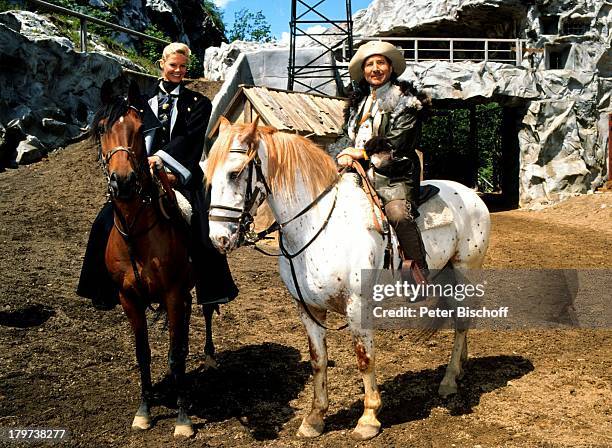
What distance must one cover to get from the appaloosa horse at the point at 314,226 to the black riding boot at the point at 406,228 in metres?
0.13

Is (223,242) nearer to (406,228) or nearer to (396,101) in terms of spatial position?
(406,228)

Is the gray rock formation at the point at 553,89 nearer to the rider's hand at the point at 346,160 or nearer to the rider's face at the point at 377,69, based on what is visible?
the rider's face at the point at 377,69

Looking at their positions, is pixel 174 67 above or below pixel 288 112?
below

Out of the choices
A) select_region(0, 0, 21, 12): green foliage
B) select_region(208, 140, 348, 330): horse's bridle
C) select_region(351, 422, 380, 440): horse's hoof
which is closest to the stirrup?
select_region(208, 140, 348, 330): horse's bridle

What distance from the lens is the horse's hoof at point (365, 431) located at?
3768mm

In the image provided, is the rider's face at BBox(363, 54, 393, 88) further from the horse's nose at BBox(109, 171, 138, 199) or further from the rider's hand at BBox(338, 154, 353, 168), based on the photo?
the horse's nose at BBox(109, 171, 138, 199)

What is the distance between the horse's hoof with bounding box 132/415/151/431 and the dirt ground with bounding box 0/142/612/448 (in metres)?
0.06

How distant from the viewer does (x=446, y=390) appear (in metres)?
4.55

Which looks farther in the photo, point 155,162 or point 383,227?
point 155,162

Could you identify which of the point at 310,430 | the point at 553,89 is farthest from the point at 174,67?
the point at 553,89

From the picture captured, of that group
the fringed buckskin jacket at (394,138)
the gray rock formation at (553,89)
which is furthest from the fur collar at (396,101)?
the gray rock formation at (553,89)

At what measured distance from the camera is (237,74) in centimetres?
1700

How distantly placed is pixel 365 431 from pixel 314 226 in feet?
4.79

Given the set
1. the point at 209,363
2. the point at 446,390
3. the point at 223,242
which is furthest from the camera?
the point at 209,363
